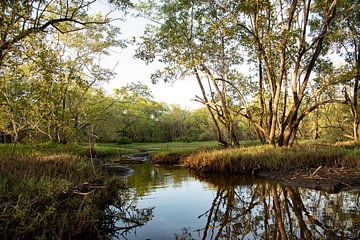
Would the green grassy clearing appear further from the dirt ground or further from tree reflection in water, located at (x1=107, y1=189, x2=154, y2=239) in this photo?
tree reflection in water, located at (x1=107, y1=189, x2=154, y2=239)

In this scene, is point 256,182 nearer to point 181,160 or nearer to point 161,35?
point 181,160

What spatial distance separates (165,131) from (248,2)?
58.0m

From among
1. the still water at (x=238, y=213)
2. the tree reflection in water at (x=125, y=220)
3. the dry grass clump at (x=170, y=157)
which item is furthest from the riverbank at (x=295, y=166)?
the tree reflection in water at (x=125, y=220)

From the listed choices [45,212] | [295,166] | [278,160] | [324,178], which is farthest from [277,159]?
[45,212]

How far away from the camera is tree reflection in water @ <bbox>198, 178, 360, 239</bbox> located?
5172 millimetres

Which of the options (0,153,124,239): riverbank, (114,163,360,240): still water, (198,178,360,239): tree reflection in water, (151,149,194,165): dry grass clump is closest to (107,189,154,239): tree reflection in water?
(114,163,360,240): still water

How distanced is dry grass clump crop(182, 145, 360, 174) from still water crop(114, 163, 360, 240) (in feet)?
7.07

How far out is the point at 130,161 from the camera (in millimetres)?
20328

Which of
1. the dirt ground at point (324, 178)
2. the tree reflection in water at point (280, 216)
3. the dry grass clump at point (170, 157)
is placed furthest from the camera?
the dry grass clump at point (170, 157)

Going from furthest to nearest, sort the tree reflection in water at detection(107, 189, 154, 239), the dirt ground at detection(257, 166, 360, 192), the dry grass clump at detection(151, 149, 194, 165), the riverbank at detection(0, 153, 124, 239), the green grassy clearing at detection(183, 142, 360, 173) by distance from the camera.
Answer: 1. the dry grass clump at detection(151, 149, 194, 165)
2. the green grassy clearing at detection(183, 142, 360, 173)
3. the dirt ground at detection(257, 166, 360, 192)
4. the tree reflection in water at detection(107, 189, 154, 239)
5. the riverbank at detection(0, 153, 124, 239)

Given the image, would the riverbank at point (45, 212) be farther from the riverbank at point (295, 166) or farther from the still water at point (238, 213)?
the riverbank at point (295, 166)

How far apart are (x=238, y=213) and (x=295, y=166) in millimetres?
6271

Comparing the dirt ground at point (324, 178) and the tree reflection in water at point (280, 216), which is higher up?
the dirt ground at point (324, 178)

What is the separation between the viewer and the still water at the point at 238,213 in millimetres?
5344
